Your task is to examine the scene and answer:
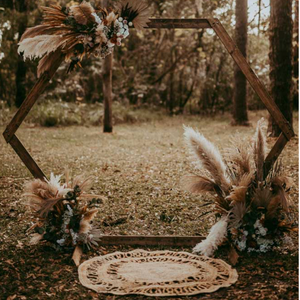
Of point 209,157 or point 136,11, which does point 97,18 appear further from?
point 209,157

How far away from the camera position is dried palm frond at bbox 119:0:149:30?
378 centimetres

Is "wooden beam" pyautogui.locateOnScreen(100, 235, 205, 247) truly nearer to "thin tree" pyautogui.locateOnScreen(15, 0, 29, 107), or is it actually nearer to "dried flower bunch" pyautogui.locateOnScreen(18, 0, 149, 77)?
"dried flower bunch" pyautogui.locateOnScreen(18, 0, 149, 77)

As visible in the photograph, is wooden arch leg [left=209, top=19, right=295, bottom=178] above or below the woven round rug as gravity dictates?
above

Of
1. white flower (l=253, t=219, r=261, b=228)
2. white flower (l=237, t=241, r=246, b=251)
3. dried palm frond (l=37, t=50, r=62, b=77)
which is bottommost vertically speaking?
white flower (l=237, t=241, r=246, b=251)

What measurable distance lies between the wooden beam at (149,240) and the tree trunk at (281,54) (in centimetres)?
481

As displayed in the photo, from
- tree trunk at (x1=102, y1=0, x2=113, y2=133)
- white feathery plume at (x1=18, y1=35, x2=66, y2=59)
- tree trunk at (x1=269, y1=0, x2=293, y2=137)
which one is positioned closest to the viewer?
white feathery plume at (x1=18, y1=35, x2=66, y2=59)

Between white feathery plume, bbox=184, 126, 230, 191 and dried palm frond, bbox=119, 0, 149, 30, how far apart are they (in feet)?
3.11

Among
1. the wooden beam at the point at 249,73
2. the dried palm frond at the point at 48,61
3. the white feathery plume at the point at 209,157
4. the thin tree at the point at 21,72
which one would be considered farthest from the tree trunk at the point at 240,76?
Result: the dried palm frond at the point at 48,61

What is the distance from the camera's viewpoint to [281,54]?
824 cm

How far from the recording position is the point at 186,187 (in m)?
3.86

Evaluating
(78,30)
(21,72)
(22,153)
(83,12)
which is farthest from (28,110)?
(21,72)

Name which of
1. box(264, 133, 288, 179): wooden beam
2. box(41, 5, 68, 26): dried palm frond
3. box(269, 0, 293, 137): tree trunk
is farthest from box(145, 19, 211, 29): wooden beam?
box(269, 0, 293, 137): tree trunk

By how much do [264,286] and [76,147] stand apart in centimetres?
623

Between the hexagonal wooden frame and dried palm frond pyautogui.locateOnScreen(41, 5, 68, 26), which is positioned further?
the hexagonal wooden frame
